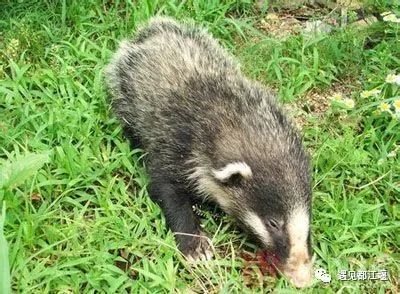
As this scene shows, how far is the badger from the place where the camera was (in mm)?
4906

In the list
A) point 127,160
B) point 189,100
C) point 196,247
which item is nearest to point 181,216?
point 196,247

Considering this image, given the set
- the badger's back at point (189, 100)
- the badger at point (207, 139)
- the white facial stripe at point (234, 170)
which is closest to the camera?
the badger at point (207, 139)

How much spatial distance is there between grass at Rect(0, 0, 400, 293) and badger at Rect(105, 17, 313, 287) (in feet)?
0.60

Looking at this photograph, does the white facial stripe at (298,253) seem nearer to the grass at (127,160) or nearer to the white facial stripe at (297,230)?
the white facial stripe at (297,230)

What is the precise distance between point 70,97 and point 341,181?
251cm

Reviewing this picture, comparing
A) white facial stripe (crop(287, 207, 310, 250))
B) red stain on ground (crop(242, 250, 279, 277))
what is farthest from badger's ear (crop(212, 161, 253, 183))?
red stain on ground (crop(242, 250, 279, 277))

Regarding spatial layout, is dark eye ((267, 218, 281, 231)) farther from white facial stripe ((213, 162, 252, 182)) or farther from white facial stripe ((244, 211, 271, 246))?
white facial stripe ((213, 162, 252, 182))

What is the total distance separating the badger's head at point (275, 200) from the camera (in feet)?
15.8

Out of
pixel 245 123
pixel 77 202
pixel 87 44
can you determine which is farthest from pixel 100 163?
pixel 87 44

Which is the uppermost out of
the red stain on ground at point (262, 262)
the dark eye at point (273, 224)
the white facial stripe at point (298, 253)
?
the dark eye at point (273, 224)

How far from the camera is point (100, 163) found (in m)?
5.73

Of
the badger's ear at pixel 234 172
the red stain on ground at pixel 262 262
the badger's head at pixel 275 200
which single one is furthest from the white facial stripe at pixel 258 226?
the badger's ear at pixel 234 172

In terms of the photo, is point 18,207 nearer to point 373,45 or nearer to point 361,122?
point 361,122

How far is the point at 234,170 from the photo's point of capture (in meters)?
5.03
